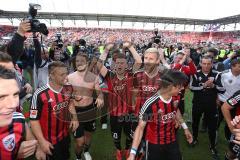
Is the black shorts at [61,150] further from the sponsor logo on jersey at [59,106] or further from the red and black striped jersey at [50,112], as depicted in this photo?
the sponsor logo on jersey at [59,106]

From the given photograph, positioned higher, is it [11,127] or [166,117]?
[11,127]

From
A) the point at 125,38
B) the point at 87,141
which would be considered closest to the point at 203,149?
the point at 87,141

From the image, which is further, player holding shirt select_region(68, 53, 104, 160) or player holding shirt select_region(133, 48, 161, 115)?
player holding shirt select_region(68, 53, 104, 160)

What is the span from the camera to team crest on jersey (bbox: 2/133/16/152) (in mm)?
2383

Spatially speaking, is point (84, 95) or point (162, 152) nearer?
point (162, 152)

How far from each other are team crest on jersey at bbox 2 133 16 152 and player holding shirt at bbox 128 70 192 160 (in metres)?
1.83

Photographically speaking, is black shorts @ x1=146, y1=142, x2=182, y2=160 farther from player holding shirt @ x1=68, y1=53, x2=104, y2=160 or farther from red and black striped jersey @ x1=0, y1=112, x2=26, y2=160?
red and black striped jersey @ x1=0, y1=112, x2=26, y2=160

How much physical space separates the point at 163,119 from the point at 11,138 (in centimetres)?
218

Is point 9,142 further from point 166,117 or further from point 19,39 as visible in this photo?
point 166,117

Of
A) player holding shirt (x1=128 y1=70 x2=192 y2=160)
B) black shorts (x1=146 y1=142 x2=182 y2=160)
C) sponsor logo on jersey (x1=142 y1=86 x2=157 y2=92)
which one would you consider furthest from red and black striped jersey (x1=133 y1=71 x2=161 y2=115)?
black shorts (x1=146 y1=142 x2=182 y2=160)

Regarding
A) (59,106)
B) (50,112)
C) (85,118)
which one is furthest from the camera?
(85,118)

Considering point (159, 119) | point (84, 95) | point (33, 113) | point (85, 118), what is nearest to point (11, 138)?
point (33, 113)

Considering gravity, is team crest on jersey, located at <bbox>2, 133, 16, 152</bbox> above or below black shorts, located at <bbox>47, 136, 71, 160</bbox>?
above

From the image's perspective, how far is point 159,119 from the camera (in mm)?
3857
